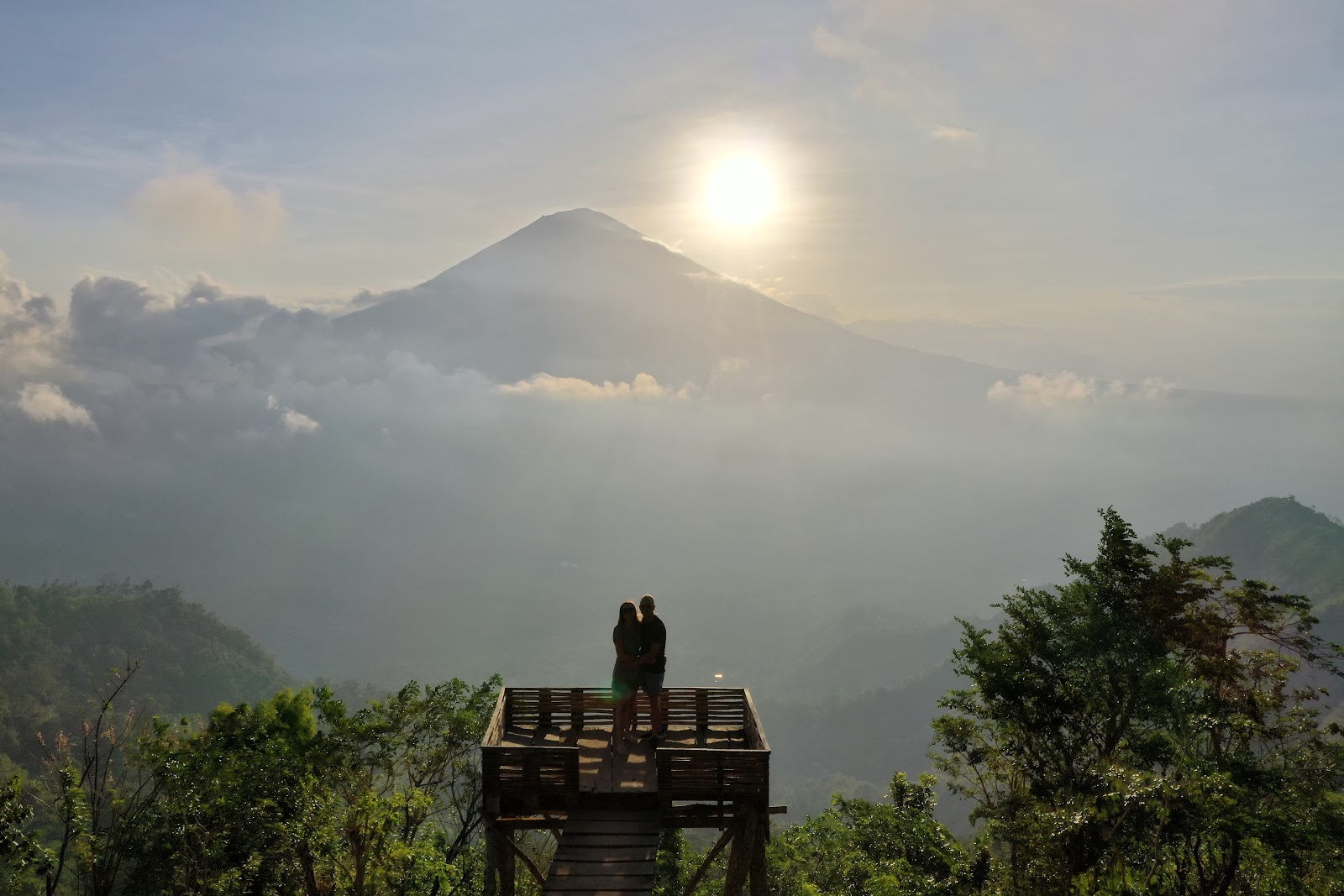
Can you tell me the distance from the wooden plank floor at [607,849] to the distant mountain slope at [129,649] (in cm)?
13721

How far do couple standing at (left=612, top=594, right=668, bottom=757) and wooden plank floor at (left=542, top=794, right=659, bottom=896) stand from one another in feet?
4.64

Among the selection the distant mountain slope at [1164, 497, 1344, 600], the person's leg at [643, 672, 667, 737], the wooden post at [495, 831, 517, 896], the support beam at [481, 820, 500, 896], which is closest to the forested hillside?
the distant mountain slope at [1164, 497, 1344, 600]

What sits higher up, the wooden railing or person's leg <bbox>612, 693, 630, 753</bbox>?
person's leg <bbox>612, 693, 630, 753</bbox>

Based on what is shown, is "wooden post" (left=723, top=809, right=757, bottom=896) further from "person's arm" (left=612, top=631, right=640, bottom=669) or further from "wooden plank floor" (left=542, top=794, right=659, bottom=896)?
"person's arm" (left=612, top=631, right=640, bottom=669)

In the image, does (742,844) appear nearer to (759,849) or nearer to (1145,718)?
(759,849)

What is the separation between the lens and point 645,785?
11.9 metres

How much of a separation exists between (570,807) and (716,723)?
349 cm

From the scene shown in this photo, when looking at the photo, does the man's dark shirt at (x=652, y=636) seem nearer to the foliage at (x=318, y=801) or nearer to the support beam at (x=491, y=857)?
the support beam at (x=491, y=857)

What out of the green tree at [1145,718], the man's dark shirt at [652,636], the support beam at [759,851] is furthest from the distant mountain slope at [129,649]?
the green tree at [1145,718]

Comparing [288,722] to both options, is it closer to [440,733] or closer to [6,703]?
[440,733]

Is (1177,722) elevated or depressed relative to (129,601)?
depressed

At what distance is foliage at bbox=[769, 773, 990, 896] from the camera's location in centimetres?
1890

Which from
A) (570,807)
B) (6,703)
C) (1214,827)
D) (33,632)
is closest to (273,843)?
(570,807)

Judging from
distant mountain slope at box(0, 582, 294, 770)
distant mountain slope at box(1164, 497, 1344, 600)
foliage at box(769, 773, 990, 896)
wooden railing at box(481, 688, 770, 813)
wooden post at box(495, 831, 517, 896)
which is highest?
distant mountain slope at box(1164, 497, 1344, 600)
